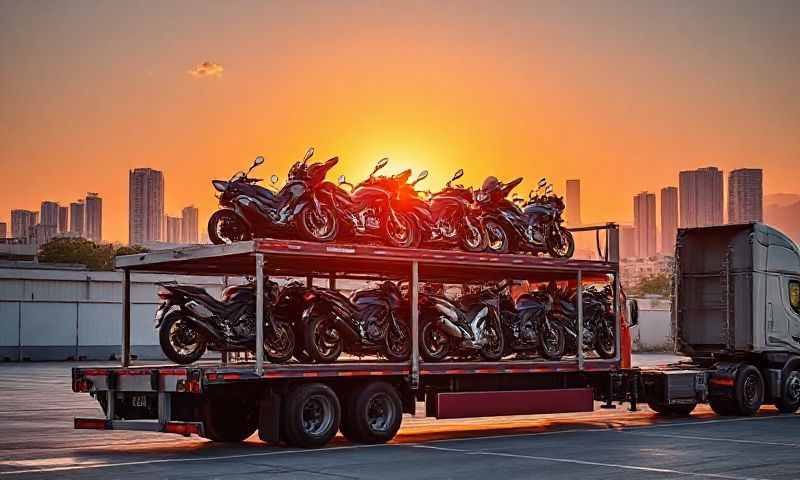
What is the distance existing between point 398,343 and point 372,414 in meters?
1.31

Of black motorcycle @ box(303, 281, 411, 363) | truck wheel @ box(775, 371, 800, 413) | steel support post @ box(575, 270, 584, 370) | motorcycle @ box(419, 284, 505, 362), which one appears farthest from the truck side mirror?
black motorcycle @ box(303, 281, 411, 363)

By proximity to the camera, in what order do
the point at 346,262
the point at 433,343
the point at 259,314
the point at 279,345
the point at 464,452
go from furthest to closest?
the point at 433,343, the point at 346,262, the point at 279,345, the point at 464,452, the point at 259,314

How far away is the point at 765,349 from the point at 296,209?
1039cm

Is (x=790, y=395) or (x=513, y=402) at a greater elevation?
(x=513, y=402)

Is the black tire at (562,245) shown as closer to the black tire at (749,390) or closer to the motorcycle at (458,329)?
A: the motorcycle at (458,329)

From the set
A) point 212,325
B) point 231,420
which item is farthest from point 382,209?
point 231,420

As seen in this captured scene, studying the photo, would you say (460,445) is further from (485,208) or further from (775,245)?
(775,245)

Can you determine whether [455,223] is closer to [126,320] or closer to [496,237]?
[496,237]

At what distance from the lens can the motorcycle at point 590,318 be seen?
20766 mm

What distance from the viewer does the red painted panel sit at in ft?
58.8

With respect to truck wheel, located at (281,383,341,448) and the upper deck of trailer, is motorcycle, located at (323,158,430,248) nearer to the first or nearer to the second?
the upper deck of trailer

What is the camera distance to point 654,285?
13300 cm

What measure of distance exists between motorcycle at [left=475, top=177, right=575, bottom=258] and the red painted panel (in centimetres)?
253

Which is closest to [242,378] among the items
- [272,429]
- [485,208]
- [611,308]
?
[272,429]
